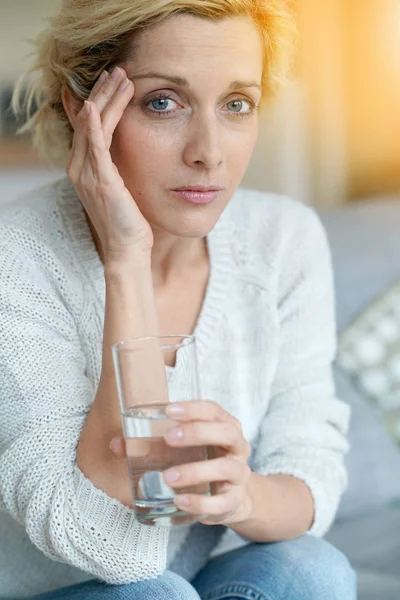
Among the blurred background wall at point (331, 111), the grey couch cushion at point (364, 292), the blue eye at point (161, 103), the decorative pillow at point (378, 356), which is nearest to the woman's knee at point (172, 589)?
the blue eye at point (161, 103)

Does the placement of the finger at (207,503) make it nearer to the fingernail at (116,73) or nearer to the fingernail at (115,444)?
the fingernail at (115,444)

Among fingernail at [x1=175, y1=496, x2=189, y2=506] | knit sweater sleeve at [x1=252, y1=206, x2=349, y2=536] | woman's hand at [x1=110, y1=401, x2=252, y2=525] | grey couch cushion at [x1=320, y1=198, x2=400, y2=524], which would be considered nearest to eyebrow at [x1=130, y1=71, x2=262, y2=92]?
knit sweater sleeve at [x1=252, y1=206, x2=349, y2=536]

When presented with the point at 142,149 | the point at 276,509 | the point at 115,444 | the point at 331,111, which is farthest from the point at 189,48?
the point at 331,111

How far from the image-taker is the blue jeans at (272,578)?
4.17 ft

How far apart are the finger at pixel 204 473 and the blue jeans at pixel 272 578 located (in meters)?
0.27

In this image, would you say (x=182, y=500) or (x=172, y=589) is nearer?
(x=182, y=500)

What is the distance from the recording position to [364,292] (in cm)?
214

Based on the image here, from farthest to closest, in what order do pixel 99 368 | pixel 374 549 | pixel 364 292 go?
pixel 364 292
pixel 374 549
pixel 99 368

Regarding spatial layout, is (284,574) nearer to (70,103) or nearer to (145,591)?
(145,591)

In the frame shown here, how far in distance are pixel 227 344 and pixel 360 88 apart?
133 inches

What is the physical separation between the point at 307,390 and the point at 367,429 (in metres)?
0.47

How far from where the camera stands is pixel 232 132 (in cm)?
137

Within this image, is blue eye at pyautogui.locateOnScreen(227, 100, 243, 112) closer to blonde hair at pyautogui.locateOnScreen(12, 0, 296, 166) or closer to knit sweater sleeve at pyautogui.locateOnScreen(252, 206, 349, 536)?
blonde hair at pyautogui.locateOnScreen(12, 0, 296, 166)

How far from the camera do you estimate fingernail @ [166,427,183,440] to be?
0.96 metres
